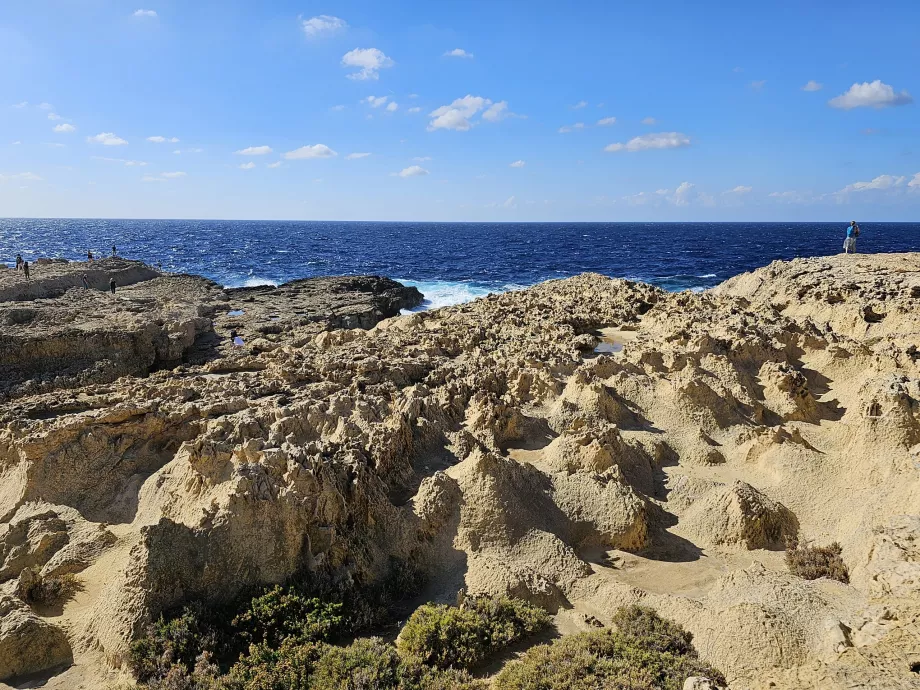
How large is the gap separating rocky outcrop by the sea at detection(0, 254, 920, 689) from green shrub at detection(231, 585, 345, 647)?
1.10ft

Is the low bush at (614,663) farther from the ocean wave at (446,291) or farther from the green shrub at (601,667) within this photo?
the ocean wave at (446,291)

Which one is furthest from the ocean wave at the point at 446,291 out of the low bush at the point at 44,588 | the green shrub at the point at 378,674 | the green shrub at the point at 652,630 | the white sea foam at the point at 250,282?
the green shrub at the point at 378,674

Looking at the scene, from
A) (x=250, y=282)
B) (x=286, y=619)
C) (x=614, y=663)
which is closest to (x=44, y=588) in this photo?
(x=286, y=619)

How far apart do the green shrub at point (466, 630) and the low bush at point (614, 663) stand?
0.32 metres

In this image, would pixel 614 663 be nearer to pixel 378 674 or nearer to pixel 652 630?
pixel 652 630

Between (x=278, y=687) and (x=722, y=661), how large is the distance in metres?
4.30

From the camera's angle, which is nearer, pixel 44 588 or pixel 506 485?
pixel 44 588

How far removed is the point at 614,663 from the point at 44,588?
6359 mm

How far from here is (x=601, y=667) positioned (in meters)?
5.71

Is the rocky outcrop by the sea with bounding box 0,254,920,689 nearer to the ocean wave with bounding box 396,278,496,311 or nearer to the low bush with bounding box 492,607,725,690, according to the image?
the low bush with bounding box 492,607,725,690

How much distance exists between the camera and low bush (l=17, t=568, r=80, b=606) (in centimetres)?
680

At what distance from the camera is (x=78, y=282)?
100 feet

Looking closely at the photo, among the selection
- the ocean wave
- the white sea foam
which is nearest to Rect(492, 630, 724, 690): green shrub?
the ocean wave

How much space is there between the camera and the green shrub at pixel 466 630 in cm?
608
